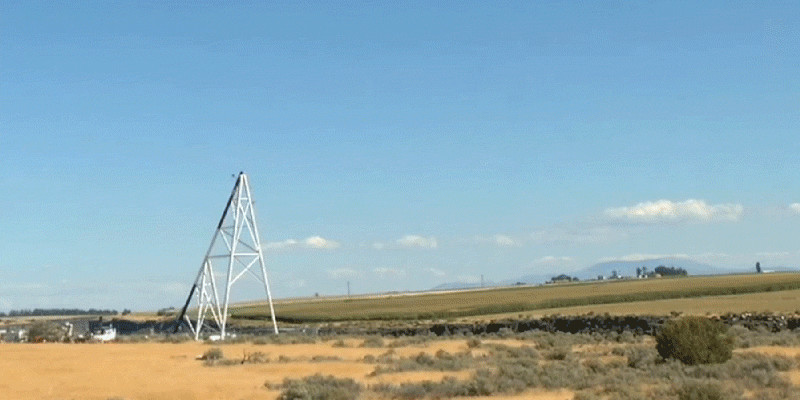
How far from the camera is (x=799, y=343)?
4138 cm

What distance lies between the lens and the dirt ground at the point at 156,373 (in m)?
26.8

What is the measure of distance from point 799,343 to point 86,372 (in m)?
30.3

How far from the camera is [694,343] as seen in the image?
1226 inches

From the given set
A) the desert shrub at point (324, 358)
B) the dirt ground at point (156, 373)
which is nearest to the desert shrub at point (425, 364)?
the dirt ground at point (156, 373)

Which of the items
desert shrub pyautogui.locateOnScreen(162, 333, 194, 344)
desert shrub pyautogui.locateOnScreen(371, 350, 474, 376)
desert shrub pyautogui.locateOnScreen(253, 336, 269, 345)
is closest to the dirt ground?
desert shrub pyautogui.locateOnScreen(371, 350, 474, 376)

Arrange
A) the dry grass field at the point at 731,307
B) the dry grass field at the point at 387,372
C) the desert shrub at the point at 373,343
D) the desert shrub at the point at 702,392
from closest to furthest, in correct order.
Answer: the desert shrub at the point at 702,392 → the dry grass field at the point at 387,372 → the desert shrub at the point at 373,343 → the dry grass field at the point at 731,307

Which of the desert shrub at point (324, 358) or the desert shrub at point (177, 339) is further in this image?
the desert shrub at point (177, 339)

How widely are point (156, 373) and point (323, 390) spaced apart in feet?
36.5

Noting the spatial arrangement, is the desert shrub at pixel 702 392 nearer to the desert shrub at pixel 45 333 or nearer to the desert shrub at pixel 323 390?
the desert shrub at pixel 323 390

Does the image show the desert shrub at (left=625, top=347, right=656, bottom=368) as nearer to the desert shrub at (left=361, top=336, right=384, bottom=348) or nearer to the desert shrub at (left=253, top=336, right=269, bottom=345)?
the desert shrub at (left=361, top=336, right=384, bottom=348)

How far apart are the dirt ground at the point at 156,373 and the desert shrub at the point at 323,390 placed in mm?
1299

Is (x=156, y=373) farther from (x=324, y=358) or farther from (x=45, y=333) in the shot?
(x=45, y=333)

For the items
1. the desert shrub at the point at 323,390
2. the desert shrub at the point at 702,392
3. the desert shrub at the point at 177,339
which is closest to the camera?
the desert shrub at the point at 702,392

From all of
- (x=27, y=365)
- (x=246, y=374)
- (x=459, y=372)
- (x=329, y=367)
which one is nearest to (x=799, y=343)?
(x=459, y=372)
